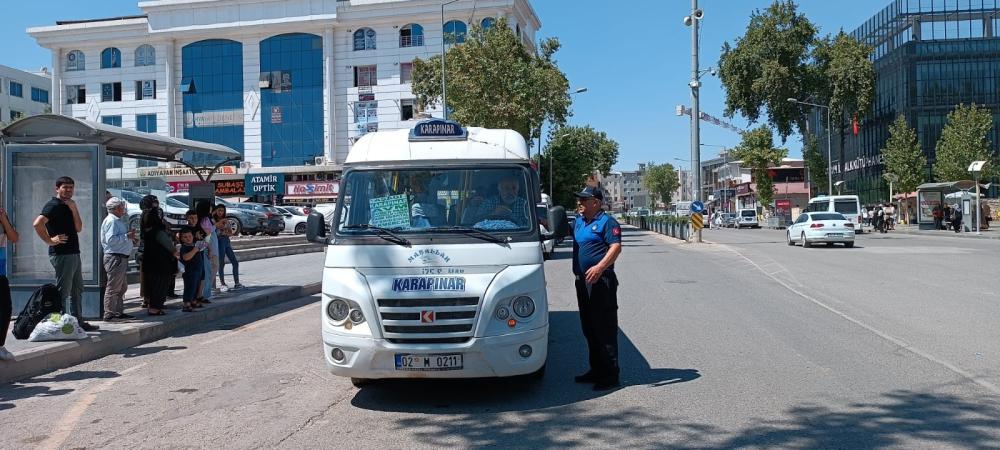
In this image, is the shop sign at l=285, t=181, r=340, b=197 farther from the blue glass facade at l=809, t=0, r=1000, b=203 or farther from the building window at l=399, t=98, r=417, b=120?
the blue glass facade at l=809, t=0, r=1000, b=203

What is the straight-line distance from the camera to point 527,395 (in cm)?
688

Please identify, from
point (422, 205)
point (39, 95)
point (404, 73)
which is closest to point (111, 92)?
point (39, 95)

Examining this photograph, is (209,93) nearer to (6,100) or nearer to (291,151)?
(291,151)

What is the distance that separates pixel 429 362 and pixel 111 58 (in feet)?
215

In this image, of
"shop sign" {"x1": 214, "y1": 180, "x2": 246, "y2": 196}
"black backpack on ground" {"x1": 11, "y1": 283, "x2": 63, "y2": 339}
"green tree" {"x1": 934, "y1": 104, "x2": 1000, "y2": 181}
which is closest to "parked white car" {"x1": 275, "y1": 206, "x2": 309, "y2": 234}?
"shop sign" {"x1": 214, "y1": 180, "x2": 246, "y2": 196}

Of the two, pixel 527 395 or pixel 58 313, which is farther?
pixel 58 313

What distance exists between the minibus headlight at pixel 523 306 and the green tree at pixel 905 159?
196 ft

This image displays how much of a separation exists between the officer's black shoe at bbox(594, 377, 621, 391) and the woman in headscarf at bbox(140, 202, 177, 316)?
6.95 metres

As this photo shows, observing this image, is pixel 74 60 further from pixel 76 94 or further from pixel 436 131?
pixel 436 131

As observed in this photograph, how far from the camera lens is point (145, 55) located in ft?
204

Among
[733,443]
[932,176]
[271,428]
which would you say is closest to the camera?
[733,443]

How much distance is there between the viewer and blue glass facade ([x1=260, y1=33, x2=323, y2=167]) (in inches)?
2370

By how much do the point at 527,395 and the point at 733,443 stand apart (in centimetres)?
203

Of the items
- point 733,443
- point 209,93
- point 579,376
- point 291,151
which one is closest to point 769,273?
point 579,376
